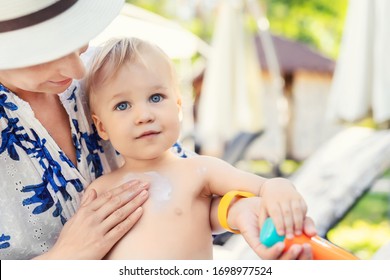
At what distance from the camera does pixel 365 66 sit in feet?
15.5

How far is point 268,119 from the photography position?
1237 cm

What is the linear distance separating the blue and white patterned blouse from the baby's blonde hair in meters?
0.19

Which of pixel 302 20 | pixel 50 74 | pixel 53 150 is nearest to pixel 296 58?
pixel 302 20

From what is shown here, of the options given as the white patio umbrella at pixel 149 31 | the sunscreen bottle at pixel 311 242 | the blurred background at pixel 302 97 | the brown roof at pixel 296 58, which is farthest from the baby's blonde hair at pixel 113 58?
the brown roof at pixel 296 58

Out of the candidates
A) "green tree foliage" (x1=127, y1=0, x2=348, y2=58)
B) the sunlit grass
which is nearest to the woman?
the sunlit grass

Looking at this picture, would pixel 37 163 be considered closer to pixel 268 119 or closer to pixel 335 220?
pixel 335 220

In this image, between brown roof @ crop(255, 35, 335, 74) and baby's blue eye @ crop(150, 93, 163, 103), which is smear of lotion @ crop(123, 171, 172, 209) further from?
brown roof @ crop(255, 35, 335, 74)

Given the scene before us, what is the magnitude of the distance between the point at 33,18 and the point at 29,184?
0.44 m

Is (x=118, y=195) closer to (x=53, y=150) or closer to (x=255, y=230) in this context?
(x=53, y=150)

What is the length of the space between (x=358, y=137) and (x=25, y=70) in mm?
3273

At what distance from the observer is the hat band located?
1485 mm

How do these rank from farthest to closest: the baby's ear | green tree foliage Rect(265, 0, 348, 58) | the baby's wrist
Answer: green tree foliage Rect(265, 0, 348, 58) < the baby's ear < the baby's wrist

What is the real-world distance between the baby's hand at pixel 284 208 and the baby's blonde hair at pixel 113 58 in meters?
0.48

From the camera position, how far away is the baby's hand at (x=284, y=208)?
139 centimetres
